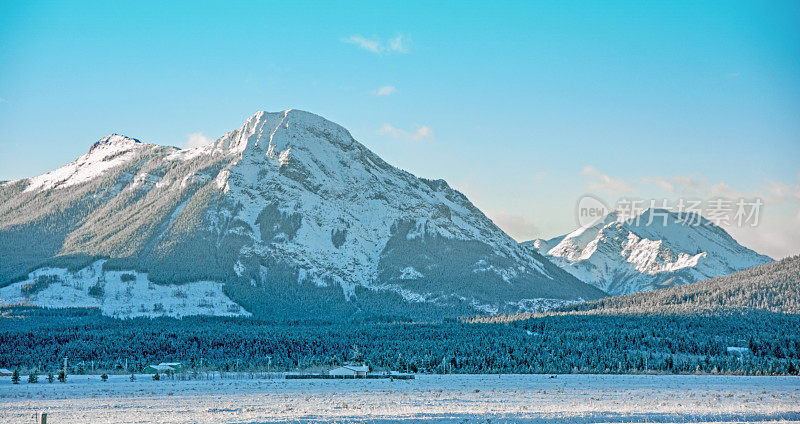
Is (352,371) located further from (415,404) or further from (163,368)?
(415,404)

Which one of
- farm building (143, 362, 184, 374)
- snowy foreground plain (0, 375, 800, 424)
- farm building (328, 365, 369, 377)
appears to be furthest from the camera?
farm building (143, 362, 184, 374)

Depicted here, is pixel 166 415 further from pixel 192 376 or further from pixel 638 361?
pixel 638 361

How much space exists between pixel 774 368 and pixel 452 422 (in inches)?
5128

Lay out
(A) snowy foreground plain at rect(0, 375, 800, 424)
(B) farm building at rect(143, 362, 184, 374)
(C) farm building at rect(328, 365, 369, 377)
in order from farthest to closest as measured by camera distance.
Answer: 1. (B) farm building at rect(143, 362, 184, 374)
2. (C) farm building at rect(328, 365, 369, 377)
3. (A) snowy foreground plain at rect(0, 375, 800, 424)

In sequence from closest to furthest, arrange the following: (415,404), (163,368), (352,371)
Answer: (415,404), (352,371), (163,368)

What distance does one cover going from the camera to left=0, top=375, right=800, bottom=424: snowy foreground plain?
71625 mm

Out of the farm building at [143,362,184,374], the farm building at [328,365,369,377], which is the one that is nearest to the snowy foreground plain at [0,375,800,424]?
the farm building at [328,365,369,377]

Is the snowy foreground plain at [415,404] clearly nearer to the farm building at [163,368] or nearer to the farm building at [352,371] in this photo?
the farm building at [352,371]

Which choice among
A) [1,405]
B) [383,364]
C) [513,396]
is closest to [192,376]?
[383,364]

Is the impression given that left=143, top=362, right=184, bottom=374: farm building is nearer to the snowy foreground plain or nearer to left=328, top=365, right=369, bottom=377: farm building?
left=328, top=365, right=369, bottom=377: farm building

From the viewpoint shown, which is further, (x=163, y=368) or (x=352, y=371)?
(x=163, y=368)

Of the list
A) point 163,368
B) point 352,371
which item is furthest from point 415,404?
point 163,368

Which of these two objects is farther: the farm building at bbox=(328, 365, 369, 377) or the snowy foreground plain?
the farm building at bbox=(328, 365, 369, 377)

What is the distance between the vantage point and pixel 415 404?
277 ft
